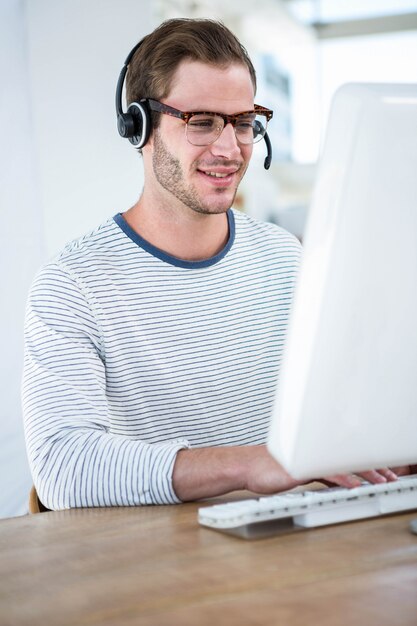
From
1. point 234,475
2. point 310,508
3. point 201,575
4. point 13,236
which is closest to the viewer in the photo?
point 201,575

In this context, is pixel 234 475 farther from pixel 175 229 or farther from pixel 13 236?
pixel 13 236

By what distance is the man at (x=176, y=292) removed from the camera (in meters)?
1.39

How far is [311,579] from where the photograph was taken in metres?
0.80

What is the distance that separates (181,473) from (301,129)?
771cm

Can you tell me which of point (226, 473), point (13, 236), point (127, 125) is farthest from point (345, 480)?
point (13, 236)

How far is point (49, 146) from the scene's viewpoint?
2.85m

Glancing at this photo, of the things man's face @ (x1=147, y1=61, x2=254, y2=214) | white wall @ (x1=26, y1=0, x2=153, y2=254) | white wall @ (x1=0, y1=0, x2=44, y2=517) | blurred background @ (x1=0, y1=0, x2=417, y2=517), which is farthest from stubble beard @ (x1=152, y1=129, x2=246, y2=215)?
white wall @ (x1=26, y1=0, x2=153, y2=254)

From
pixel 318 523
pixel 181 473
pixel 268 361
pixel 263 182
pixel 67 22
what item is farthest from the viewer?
pixel 263 182

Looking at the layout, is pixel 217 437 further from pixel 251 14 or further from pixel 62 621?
pixel 251 14

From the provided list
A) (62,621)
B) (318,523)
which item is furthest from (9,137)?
(62,621)

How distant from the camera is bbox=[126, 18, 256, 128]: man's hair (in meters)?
1.59

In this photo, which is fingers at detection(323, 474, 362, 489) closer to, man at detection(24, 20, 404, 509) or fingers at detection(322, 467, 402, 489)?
fingers at detection(322, 467, 402, 489)

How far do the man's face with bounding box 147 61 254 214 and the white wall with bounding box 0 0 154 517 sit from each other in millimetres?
1137

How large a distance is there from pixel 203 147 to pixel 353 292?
2.61 feet
